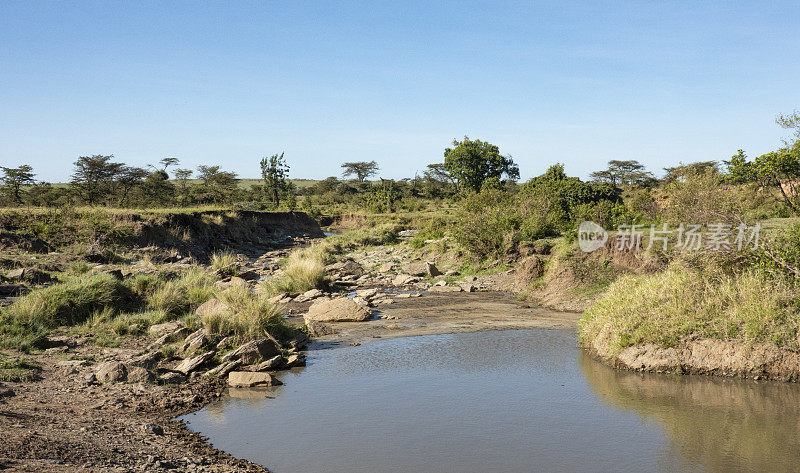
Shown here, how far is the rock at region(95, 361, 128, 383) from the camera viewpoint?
30.0ft

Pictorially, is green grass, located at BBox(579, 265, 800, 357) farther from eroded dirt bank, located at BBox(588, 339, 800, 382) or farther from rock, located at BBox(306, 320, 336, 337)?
rock, located at BBox(306, 320, 336, 337)

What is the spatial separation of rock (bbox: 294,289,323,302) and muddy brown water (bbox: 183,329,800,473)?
7.30m

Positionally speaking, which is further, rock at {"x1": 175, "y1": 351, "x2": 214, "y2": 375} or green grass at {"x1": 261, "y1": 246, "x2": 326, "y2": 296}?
green grass at {"x1": 261, "y1": 246, "x2": 326, "y2": 296}

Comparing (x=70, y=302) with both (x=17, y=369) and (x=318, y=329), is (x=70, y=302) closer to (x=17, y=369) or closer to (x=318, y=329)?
(x=17, y=369)

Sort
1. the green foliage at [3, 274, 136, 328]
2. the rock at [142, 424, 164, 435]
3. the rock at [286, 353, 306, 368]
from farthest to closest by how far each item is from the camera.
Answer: the green foliage at [3, 274, 136, 328] → the rock at [286, 353, 306, 368] → the rock at [142, 424, 164, 435]

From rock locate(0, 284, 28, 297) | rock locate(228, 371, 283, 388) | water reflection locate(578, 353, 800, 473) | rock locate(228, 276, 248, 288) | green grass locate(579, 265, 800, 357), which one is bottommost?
rock locate(228, 371, 283, 388)

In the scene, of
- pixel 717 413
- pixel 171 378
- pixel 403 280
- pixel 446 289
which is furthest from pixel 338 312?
pixel 717 413

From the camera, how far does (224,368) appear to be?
1015cm

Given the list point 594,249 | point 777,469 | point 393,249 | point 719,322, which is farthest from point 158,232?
point 777,469

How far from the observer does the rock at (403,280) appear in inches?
843

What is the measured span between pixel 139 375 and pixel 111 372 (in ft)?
1.46

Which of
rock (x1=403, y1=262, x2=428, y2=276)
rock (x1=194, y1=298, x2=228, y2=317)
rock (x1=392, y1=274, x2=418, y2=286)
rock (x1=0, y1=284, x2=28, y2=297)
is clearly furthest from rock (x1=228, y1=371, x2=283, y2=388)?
rock (x1=403, y1=262, x2=428, y2=276)

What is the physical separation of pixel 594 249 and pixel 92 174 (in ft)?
144

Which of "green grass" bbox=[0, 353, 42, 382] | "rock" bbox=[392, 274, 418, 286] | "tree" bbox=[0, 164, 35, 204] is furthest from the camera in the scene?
"tree" bbox=[0, 164, 35, 204]
